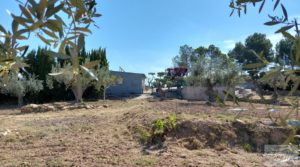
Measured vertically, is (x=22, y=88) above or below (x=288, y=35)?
above

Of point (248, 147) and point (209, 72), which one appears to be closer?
point (248, 147)

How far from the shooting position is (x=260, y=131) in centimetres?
616

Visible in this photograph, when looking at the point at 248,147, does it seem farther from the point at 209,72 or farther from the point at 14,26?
the point at 209,72

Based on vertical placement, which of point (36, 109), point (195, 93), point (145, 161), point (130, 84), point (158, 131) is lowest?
point (145, 161)

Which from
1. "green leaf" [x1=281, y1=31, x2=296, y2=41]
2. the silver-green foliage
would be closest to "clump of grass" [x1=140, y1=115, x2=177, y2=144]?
"green leaf" [x1=281, y1=31, x2=296, y2=41]

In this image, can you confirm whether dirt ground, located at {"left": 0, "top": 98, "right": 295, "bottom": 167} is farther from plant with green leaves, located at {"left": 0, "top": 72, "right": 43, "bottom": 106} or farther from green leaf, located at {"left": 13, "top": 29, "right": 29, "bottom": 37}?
plant with green leaves, located at {"left": 0, "top": 72, "right": 43, "bottom": 106}

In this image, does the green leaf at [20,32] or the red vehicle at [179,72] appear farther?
the red vehicle at [179,72]

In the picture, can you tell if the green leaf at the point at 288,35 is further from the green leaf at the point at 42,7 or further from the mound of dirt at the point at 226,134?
the mound of dirt at the point at 226,134

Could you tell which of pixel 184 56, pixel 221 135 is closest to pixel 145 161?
pixel 221 135

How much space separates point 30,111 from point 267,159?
10.5 meters

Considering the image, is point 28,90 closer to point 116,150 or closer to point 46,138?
point 46,138

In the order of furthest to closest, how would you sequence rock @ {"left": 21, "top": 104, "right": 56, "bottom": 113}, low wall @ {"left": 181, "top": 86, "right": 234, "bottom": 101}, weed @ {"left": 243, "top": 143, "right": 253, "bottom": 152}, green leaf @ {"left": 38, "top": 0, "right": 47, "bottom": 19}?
low wall @ {"left": 181, "top": 86, "right": 234, "bottom": 101} < rock @ {"left": 21, "top": 104, "right": 56, "bottom": 113} < weed @ {"left": 243, "top": 143, "right": 253, "bottom": 152} < green leaf @ {"left": 38, "top": 0, "right": 47, "bottom": 19}

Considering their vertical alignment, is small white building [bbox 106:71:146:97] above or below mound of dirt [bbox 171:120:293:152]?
above

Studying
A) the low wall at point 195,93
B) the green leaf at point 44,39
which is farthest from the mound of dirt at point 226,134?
the low wall at point 195,93
